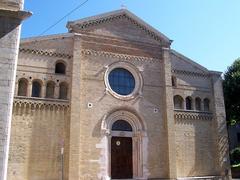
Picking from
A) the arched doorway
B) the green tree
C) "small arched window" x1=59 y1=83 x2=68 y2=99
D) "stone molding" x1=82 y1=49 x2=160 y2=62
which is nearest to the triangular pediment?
"stone molding" x1=82 y1=49 x2=160 y2=62

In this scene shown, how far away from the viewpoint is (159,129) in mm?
19938

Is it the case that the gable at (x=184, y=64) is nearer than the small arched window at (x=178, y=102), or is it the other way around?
the small arched window at (x=178, y=102)

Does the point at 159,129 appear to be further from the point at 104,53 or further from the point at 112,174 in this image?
the point at 104,53

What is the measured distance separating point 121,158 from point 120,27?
897cm

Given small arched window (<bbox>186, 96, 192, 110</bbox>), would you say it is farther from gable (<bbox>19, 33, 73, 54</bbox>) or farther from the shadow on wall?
the shadow on wall

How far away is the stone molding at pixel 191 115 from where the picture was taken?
2075cm

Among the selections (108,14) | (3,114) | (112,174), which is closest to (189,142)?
(112,174)

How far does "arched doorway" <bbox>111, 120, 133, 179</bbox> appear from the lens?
1846 cm

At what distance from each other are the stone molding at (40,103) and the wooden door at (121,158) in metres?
3.89

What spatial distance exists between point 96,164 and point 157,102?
6.02 m

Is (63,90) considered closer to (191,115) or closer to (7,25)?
(191,115)

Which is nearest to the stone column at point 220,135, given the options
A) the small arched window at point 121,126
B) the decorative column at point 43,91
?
the small arched window at point 121,126

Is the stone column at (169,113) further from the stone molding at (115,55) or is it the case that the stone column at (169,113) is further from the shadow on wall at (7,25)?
the shadow on wall at (7,25)

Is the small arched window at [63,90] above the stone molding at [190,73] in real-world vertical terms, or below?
below
